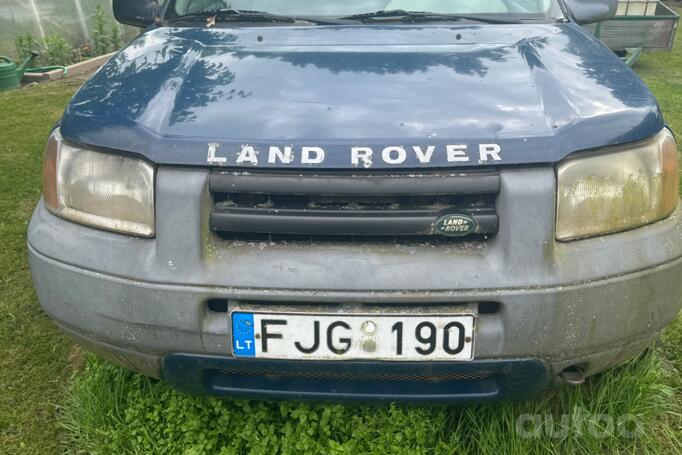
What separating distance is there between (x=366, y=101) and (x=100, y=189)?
79cm

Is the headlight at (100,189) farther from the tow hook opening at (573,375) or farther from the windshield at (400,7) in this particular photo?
the tow hook opening at (573,375)

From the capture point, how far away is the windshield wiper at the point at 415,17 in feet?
7.95

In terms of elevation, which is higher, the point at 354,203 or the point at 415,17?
the point at 415,17

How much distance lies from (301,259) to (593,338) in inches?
32.1

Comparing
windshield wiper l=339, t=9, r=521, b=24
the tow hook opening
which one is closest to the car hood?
windshield wiper l=339, t=9, r=521, b=24

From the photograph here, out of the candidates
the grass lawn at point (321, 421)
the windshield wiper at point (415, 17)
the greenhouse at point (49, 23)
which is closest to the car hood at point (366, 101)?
the windshield wiper at point (415, 17)

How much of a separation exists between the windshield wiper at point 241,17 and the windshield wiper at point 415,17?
137 millimetres

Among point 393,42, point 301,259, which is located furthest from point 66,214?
point 393,42

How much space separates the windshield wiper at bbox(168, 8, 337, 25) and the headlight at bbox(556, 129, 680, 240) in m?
1.20

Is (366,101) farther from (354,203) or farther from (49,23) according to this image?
(49,23)

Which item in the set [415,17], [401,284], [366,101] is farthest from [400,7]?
[401,284]

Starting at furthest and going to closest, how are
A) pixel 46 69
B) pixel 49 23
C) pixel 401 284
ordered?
pixel 49 23, pixel 46 69, pixel 401 284

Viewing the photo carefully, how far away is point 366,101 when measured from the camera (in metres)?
1.78

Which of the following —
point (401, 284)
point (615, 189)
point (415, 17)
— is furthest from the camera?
point (415, 17)
